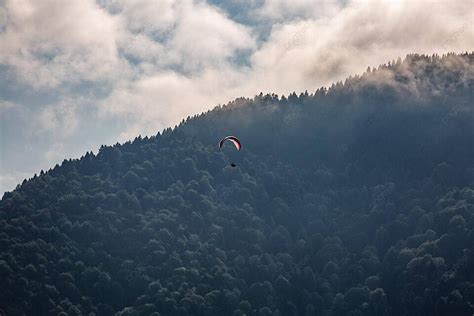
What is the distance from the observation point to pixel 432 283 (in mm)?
199375

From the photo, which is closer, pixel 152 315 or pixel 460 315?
pixel 460 315

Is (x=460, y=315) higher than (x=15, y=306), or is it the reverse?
(x=15, y=306)

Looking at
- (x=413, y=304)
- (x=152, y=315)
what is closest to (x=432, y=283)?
(x=413, y=304)

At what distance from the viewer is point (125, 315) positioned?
200m

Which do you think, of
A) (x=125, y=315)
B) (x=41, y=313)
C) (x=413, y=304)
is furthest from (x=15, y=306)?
(x=413, y=304)

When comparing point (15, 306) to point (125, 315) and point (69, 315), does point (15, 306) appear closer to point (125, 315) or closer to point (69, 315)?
point (69, 315)

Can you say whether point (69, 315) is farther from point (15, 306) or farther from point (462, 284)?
point (462, 284)

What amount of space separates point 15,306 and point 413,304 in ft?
347

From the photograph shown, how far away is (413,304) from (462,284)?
46.5ft

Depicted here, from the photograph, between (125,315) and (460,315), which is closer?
(460,315)

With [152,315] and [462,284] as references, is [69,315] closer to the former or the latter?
[152,315]

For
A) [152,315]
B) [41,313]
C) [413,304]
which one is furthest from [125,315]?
[413,304]

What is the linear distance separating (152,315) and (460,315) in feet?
260

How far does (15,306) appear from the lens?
198500 mm
